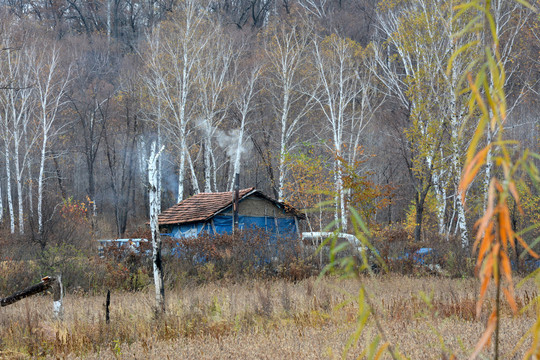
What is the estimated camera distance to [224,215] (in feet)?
74.3

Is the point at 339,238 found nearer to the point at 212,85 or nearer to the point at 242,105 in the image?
the point at 212,85

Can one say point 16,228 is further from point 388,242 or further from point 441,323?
point 441,323

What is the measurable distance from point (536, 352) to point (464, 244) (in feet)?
55.6

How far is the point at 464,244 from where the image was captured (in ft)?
56.1

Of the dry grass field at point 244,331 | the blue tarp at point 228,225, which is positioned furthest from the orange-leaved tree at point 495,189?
the blue tarp at point 228,225

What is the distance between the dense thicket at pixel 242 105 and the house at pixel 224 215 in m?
1.75

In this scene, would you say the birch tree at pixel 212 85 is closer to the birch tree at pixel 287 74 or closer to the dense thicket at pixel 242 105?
the dense thicket at pixel 242 105

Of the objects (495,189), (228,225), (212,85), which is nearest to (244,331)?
(495,189)

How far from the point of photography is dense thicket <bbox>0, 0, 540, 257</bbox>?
21.5 metres

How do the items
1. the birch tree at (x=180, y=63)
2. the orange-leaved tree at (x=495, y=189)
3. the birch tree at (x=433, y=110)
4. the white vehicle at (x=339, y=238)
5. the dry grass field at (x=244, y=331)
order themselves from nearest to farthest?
the orange-leaved tree at (x=495, y=189)
the white vehicle at (x=339, y=238)
the dry grass field at (x=244, y=331)
the birch tree at (x=433, y=110)
the birch tree at (x=180, y=63)

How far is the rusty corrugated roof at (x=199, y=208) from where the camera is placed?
22094 mm

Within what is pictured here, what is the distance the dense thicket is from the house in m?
1.75

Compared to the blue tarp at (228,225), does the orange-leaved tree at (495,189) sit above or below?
above

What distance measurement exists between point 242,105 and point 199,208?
35.7 feet
